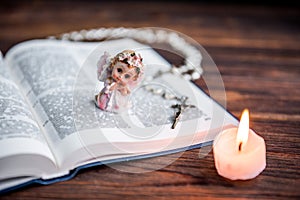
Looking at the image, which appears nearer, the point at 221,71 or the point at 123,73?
the point at 123,73

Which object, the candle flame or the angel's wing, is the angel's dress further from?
the candle flame

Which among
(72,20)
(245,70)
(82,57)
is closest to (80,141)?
(82,57)

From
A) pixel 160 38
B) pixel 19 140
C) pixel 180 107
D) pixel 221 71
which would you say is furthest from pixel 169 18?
pixel 19 140

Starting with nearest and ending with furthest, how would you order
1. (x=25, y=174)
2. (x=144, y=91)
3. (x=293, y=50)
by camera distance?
(x=25, y=174)
(x=144, y=91)
(x=293, y=50)

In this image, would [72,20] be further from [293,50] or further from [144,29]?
[293,50]

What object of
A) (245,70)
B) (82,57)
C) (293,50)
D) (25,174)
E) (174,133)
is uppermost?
(293,50)

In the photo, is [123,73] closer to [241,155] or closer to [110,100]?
[110,100]

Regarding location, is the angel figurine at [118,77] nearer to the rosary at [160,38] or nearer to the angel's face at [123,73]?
the angel's face at [123,73]
